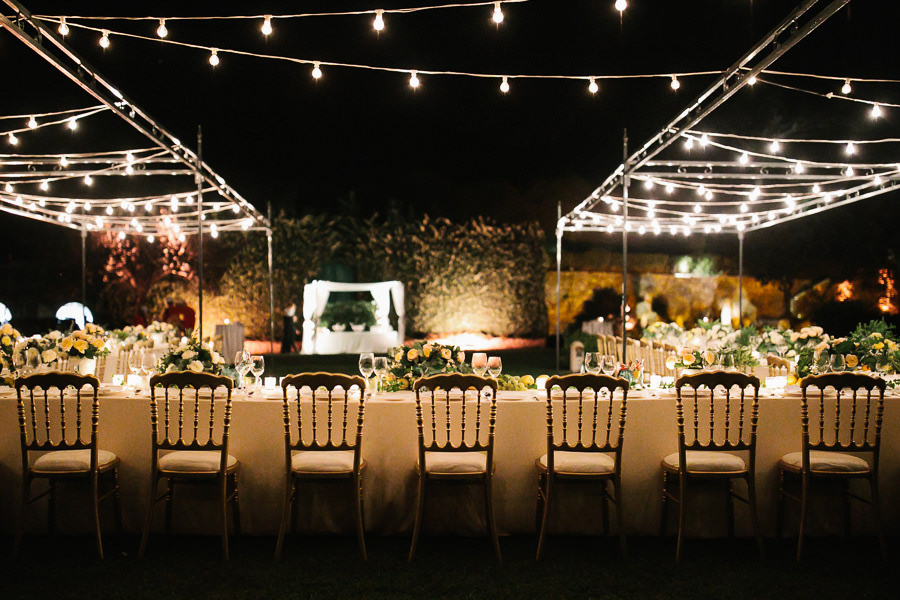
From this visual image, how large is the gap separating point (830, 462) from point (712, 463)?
667 mm

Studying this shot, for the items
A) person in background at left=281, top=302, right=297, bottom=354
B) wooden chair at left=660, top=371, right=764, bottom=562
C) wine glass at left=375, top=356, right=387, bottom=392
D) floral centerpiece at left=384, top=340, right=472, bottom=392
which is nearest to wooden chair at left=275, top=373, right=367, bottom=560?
wine glass at left=375, top=356, right=387, bottom=392

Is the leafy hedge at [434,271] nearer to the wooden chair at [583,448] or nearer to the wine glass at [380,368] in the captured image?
the wine glass at [380,368]

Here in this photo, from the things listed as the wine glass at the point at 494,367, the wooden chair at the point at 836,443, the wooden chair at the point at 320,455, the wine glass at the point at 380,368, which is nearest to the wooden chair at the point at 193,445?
the wooden chair at the point at 320,455

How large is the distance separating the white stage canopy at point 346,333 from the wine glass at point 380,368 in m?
9.72

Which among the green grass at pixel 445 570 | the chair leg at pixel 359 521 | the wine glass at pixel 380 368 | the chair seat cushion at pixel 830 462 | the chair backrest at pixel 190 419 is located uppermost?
the wine glass at pixel 380 368

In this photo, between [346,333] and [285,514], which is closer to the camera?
[285,514]

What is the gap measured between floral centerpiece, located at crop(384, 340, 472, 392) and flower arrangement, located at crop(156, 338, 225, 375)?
1132mm

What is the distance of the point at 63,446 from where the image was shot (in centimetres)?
357

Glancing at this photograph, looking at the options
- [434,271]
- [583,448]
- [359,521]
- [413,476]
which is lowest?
[359,521]

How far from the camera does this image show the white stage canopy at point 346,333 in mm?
14180

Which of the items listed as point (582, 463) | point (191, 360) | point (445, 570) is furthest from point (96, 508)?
point (582, 463)

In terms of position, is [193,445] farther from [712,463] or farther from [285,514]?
[712,463]

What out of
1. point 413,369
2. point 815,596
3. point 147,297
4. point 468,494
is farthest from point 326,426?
point 147,297

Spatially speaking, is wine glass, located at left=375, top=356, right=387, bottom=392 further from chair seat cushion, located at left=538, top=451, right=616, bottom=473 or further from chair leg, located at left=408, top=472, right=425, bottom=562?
chair seat cushion, located at left=538, top=451, right=616, bottom=473
